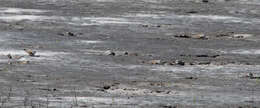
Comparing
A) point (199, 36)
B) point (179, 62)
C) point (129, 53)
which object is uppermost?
point (199, 36)

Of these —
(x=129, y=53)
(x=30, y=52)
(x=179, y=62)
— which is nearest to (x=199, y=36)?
(x=129, y=53)

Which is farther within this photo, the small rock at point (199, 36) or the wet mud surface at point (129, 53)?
the small rock at point (199, 36)

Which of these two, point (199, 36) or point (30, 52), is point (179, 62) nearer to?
point (30, 52)

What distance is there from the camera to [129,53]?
16.7 m

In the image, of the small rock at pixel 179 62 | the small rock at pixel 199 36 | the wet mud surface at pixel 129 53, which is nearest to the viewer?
the wet mud surface at pixel 129 53

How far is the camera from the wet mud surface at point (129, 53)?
1179cm

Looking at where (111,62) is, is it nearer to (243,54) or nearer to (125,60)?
(125,60)

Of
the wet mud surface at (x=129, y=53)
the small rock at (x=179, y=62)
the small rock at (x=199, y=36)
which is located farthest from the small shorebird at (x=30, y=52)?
the small rock at (x=199, y=36)

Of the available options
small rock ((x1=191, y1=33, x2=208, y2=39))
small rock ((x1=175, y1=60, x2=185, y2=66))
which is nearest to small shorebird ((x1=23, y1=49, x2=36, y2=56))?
small rock ((x1=175, y1=60, x2=185, y2=66))

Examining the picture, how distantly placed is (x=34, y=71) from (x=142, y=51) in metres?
3.21

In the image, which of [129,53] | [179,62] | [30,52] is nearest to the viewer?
[179,62]

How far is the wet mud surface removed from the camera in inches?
464

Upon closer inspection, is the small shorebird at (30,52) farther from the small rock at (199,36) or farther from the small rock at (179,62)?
the small rock at (199,36)

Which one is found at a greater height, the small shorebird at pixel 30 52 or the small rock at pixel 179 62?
the small shorebird at pixel 30 52
